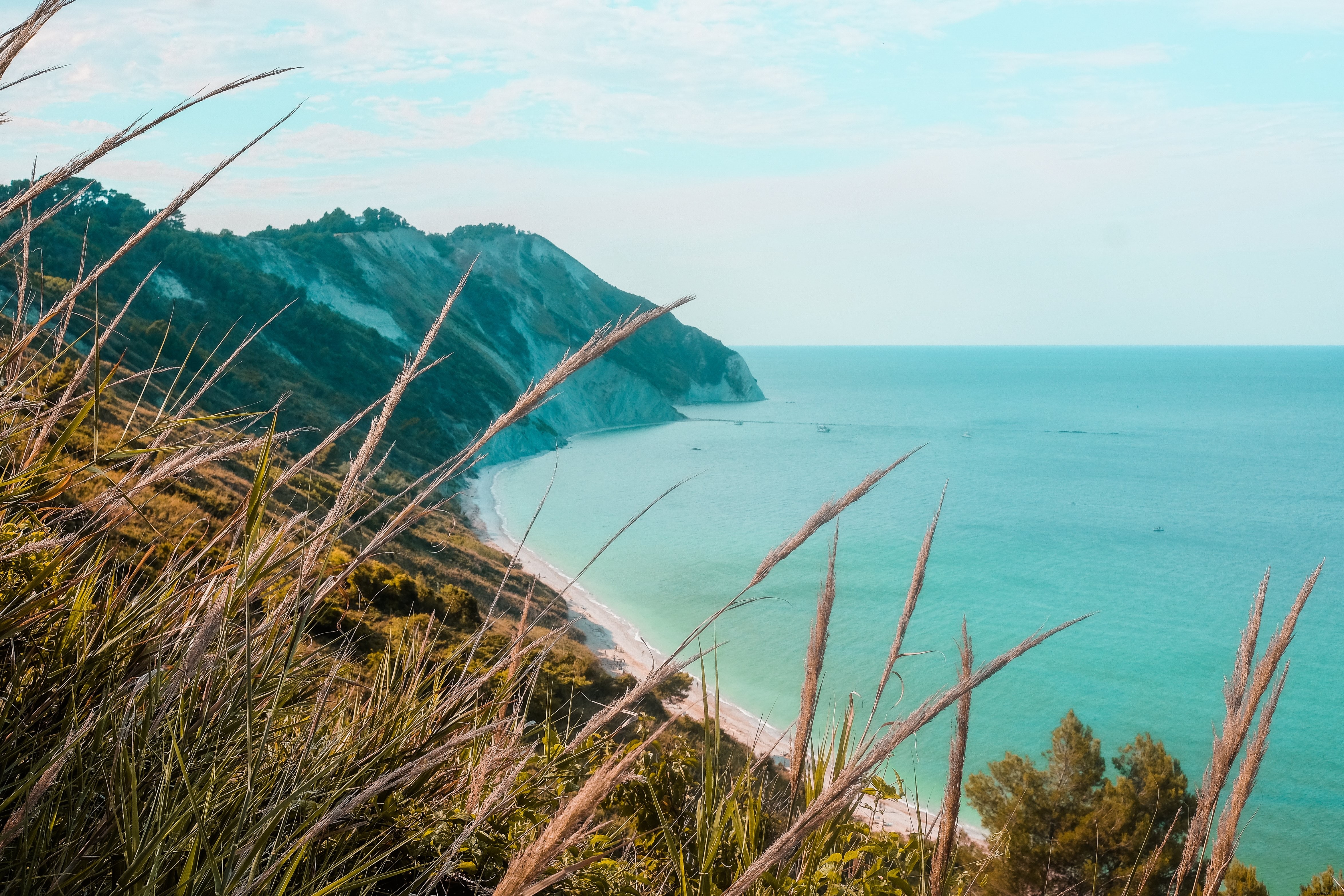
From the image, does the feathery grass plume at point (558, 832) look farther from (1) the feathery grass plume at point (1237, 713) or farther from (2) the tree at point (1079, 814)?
(2) the tree at point (1079, 814)

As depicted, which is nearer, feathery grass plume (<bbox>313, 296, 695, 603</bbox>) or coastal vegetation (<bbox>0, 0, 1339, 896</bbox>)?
coastal vegetation (<bbox>0, 0, 1339, 896</bbox>)

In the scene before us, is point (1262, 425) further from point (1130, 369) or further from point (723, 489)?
point (1130, 369)

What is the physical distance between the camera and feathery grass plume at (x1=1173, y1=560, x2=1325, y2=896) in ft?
4.76

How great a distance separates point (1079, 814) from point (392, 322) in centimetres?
5410

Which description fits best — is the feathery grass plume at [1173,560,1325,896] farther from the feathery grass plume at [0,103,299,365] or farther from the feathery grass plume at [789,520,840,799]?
the feathery grass plume at [0,103,299,365]

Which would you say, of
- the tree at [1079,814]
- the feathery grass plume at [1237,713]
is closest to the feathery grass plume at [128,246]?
the feathery grass plume at [1237,713]

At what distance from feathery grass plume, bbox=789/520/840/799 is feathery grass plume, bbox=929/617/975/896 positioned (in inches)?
8.3

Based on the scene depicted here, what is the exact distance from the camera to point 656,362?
95.6 meters

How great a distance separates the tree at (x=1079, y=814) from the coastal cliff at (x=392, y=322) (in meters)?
9.91

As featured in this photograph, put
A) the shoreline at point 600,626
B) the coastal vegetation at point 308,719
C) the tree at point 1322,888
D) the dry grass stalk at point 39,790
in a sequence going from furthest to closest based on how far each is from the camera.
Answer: the shoreline at point 600,626
the tree at point 1322,888
the coastal vegetation at point 308,719
the dry grass stalk at point 39,790

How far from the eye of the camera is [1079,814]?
12.9m

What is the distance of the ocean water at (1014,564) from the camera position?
81.7 feet

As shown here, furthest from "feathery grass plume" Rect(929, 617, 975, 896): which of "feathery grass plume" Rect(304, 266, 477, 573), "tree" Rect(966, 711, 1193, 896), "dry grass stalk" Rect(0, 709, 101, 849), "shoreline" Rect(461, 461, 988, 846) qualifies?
"tree" Rect(966, 711, 1193, 896)

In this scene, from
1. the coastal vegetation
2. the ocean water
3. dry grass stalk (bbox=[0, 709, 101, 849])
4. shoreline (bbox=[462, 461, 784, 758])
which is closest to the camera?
dry grass stalk (bbox=[0, 709, 101, 849])
